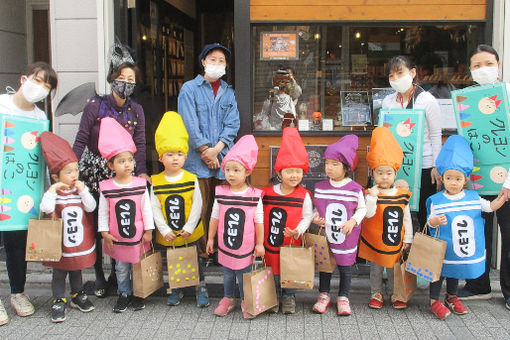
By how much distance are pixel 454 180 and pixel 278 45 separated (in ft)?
7.63

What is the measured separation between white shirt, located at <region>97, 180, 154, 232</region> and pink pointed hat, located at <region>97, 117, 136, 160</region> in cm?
29

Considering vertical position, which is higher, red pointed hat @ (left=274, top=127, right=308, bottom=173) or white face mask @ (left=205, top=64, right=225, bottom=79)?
white face mask @ (left=205, top=64, right=225, bottom=79)

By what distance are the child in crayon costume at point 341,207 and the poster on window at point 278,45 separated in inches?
62.5

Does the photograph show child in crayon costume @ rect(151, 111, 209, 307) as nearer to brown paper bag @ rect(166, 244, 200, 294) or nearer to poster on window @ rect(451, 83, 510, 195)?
brown paper bag @ rect(166, 244, 200, 294)

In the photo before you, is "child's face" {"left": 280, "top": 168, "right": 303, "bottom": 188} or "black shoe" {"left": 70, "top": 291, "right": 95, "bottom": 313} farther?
"black shoe" {"left": 70, "top": 291, "right": 95, "bottom": 313}

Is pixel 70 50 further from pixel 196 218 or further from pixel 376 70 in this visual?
pixel 376 70

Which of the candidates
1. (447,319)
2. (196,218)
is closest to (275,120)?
(196,218)

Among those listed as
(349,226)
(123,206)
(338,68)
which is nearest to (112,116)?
(123,206)

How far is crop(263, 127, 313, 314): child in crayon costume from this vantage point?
4.26 m

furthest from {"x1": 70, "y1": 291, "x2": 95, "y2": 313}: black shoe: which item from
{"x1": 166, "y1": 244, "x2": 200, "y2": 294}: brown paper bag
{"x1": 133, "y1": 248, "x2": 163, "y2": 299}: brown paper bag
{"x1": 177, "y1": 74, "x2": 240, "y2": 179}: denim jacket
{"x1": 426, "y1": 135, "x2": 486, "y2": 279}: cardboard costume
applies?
{"x1": 426, "y1": 135, "x2": 486, "y2": 279}: cardboard costume

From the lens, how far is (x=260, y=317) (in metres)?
4.37

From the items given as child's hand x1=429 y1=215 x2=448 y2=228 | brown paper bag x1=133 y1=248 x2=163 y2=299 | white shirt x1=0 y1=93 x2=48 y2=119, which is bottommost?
brown paper bag x1=133 y1=248 x2=163 y2=299

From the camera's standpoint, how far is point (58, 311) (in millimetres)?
4320

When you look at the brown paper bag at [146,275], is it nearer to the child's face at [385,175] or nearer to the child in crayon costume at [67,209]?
the child in crayon costume at [67,209]
